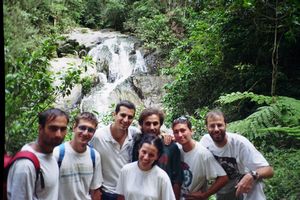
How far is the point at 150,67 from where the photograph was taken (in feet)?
47.7

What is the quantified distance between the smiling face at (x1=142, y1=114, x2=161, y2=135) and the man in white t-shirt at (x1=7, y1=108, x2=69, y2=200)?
4.12 feet

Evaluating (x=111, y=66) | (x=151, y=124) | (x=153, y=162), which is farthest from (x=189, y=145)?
(x=111, y=66)

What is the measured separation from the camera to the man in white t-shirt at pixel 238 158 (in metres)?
2.86

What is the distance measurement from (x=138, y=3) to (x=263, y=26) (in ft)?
37.6

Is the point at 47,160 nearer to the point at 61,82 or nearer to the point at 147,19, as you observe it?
the point at 61,82

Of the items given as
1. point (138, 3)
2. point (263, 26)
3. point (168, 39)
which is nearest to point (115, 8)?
point (138, 3)

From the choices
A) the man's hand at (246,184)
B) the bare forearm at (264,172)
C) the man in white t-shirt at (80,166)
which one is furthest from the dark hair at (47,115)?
the bare forearm at (264,172)

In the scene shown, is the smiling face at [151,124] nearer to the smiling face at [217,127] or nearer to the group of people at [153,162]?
the group of people at [153,162]

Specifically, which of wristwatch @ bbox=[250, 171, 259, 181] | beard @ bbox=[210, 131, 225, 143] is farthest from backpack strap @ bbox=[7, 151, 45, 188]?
wristwatch @ bbox=[250, 171, 259, 181]

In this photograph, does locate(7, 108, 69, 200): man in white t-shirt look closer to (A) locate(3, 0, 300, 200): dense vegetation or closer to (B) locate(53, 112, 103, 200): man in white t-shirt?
(A) locate(3, 0, 300, 200): dense vegetation

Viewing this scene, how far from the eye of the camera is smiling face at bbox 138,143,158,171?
2576 millimetres

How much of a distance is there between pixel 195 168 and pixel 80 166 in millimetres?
1078

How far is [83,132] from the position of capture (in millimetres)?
2541

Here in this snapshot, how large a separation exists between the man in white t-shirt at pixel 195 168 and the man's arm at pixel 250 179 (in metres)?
0.20
